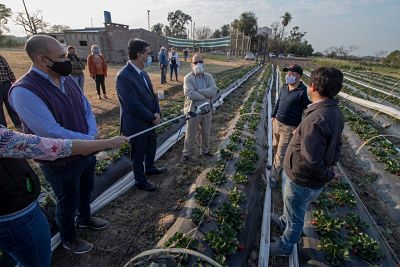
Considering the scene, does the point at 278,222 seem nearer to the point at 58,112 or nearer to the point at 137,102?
the point at 137,102

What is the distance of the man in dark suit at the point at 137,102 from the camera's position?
4.04 metres

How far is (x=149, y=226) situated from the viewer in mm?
4035

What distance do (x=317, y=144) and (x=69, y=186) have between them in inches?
112

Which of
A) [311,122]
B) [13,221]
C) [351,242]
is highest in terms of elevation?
[311,122]

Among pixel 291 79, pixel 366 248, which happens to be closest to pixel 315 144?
pixel 366 248

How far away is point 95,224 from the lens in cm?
382

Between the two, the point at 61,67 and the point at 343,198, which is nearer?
the point at 61,67

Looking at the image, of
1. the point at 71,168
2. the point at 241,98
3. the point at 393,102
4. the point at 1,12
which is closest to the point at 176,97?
the point at 241,98

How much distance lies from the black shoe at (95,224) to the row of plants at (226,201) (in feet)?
4.99

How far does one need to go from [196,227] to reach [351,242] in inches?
83.9

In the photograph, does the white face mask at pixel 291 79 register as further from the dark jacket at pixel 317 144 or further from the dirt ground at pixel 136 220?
the dirt ground at pixel 136 220

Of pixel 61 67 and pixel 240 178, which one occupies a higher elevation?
pixel 61 67

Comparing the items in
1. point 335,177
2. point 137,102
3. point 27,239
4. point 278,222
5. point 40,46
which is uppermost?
point 40,46

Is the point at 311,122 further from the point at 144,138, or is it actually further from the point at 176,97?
the point at 176,97
